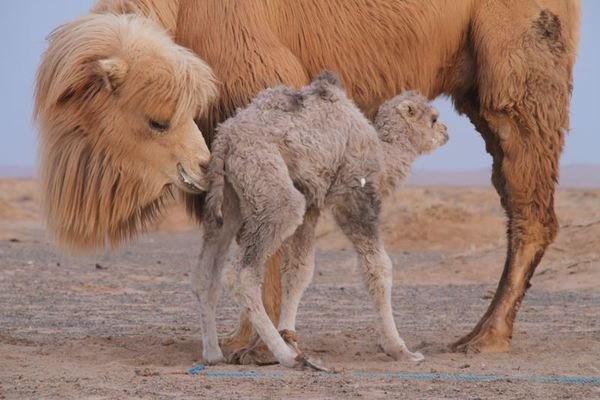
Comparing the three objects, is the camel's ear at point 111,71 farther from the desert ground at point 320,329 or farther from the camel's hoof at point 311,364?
the camel's hoof at point 311,364

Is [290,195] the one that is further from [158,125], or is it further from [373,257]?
[158,125]

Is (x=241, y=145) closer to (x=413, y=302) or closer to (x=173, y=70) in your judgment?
(x=173, y=70)

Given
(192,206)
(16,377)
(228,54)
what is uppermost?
(228,54)

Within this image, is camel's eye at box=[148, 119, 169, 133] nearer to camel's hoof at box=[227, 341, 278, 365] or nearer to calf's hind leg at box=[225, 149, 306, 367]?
calf's hind leg at box=[225, 149, 306, 367]

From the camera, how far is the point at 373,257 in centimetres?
812

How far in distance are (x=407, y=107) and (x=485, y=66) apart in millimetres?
1033

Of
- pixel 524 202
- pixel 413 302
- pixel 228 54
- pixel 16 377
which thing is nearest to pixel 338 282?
pixel 413 302

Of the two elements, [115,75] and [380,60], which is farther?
[380,60]

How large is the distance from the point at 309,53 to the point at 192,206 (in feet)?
4.87

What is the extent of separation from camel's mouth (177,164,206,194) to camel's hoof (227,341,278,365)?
1.13 metres

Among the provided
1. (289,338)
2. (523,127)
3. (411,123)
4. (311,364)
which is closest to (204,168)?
(289,338)

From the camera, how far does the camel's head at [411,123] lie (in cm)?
872

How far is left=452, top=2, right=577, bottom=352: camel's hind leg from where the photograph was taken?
9.37 m

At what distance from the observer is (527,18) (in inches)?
372
